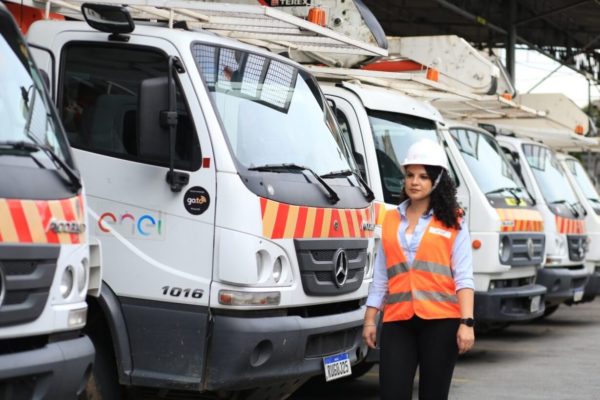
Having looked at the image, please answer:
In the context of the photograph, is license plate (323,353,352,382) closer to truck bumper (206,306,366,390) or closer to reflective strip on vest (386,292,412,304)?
truck bumper (206,306,366,390)

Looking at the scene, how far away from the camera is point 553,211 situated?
14.0 metres

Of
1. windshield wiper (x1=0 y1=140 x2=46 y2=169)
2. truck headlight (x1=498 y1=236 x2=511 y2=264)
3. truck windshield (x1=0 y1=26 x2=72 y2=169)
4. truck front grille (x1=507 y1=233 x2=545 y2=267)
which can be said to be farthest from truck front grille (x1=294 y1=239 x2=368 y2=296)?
truck front grille (x1=507 y1=233 x2=545 y2=267)

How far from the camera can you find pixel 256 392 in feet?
24.4

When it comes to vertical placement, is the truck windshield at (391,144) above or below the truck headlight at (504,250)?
above

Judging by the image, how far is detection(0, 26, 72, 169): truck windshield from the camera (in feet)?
18.4

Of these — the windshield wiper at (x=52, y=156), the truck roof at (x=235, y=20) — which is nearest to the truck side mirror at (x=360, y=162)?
the truck roof at (x=235, y=20)

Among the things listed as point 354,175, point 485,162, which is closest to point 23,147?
point 354,175

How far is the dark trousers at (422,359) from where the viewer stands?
6051 millimetres

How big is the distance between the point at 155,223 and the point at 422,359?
1.75 meters

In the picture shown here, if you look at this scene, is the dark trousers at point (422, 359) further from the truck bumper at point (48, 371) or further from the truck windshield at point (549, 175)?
the truck windshield at point (549, 175)

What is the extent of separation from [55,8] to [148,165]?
1275mm

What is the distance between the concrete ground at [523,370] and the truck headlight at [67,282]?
4.00 metres

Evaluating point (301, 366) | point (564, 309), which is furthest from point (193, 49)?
point (564, 309)

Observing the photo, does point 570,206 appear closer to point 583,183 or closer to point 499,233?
point 583,183
